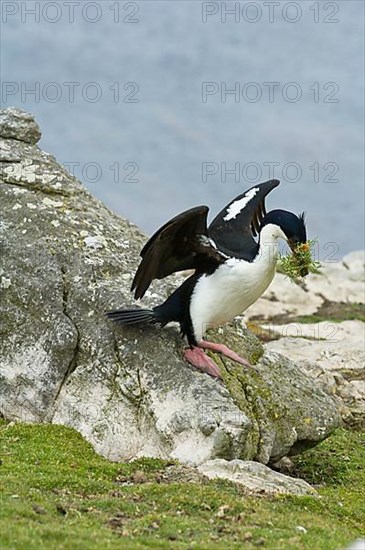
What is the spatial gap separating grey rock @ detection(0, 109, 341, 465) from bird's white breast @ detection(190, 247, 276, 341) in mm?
918

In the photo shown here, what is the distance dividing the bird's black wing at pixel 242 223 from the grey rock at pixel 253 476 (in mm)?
2852

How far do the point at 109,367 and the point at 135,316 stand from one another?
2.73ft

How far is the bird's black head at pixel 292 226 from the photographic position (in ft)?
47.6

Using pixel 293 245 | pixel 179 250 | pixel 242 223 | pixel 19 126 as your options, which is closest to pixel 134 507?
pixel 179 250

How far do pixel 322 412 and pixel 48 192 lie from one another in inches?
221

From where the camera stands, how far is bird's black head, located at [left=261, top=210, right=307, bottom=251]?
14.5 meters

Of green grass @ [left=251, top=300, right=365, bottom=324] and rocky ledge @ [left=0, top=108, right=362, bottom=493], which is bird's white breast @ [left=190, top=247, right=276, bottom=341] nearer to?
rocky ledge @ [left=0, top=108, right=362, bottom=493]

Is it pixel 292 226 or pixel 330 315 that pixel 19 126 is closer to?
pixel 292 226

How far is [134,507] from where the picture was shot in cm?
1129

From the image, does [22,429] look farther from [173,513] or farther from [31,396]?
[173,513]

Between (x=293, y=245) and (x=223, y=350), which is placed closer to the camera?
(x=293, y=245)

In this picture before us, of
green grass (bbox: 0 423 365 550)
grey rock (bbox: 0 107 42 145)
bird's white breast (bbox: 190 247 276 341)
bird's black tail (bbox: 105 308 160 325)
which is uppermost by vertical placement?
grey rock (bbox: 0 107 42 145)

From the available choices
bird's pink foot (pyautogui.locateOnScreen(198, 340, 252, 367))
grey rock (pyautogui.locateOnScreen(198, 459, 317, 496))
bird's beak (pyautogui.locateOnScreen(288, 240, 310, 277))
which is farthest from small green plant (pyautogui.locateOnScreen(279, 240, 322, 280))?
grey rock (pyautogui.locateOnScreen(198, 459, 317, 496))

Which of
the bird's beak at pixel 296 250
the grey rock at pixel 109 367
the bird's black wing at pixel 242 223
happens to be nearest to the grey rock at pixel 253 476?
the grey rock at pixel 109 367
